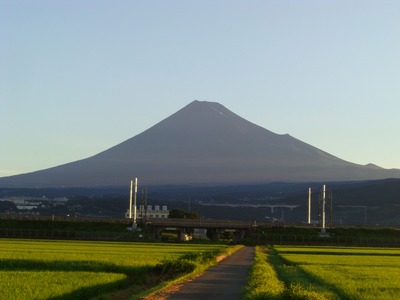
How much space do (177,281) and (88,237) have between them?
6270cm

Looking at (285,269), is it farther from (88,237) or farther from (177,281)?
(88,237)

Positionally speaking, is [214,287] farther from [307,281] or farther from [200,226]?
[200,226]

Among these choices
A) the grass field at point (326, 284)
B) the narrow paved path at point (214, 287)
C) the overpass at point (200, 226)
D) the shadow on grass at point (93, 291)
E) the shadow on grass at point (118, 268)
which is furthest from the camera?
the overpass at point (200, 226)

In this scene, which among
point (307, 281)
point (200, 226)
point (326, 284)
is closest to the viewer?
point (326, 284)

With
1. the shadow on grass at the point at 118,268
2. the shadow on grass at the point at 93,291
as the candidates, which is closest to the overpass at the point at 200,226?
the shadow on grass at the point at 118,268

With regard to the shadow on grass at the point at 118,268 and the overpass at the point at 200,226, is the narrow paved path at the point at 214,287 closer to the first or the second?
the shadow on grass at the point at 118,268

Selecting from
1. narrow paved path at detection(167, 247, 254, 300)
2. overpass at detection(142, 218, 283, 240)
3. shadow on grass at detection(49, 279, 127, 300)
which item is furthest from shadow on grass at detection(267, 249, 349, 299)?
overpass at detection(142, 218, 283, 240)

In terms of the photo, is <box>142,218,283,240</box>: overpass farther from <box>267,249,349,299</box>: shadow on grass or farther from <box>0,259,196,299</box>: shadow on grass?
<box>0,259,196,299</box>: shadow on grass

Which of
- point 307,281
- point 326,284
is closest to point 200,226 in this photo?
point 307,281

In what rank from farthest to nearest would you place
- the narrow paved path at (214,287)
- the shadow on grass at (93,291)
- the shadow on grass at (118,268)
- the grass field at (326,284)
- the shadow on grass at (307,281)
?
1. the shadow on grass at (118,268)
2. the shadow on grass at (307,281)
3. the narrow paved path at (214,287)
4. the shadow on grass at (93,291)
5. the grass field at (326,284)

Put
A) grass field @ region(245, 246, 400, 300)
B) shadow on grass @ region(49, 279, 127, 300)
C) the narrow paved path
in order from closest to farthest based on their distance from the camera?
grass field @ region(245, 246, 400, 300) → shadow on grass @ region(49, 279, 127, 300) → the narrow paved path

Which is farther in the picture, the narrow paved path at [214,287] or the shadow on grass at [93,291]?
the narrow paved path at [214,287]

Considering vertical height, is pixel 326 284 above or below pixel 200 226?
below

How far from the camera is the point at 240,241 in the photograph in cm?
9025
